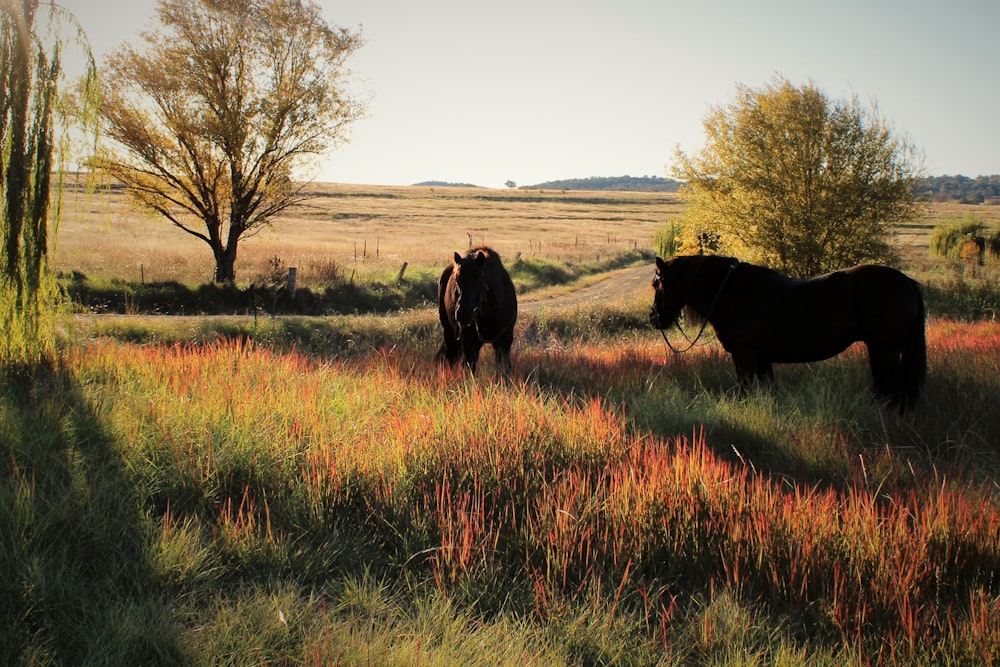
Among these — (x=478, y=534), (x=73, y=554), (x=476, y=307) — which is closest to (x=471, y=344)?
Answer: (x=476, y=307)

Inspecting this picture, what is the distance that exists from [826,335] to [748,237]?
22.6m

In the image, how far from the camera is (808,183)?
27344mm

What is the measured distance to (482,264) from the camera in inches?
329

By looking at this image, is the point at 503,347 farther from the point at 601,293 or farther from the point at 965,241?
the point at 965,241

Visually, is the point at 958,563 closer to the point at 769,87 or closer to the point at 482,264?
the point at 482,264

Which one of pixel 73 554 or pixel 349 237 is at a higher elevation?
pixel 349 237

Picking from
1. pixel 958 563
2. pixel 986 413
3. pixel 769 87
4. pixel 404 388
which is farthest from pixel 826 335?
pixel 769 87

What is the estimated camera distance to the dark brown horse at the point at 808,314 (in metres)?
6.87

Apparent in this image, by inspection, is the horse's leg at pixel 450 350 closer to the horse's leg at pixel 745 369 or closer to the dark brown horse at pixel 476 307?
the dark brown horse at pixel 476 307

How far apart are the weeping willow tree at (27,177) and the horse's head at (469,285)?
180 inches

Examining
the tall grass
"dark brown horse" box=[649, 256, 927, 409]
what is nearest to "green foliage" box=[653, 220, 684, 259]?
"dark brown horse" box=[649, 256, 927, 409]

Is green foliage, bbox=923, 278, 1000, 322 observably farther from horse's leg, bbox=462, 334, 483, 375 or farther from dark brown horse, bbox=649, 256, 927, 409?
horse's leg, bbox=462, 334, 483, 375

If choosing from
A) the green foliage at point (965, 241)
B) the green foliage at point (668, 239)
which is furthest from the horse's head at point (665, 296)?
the green foliage at point (965, 241)

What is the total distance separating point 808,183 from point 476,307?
23.7m
